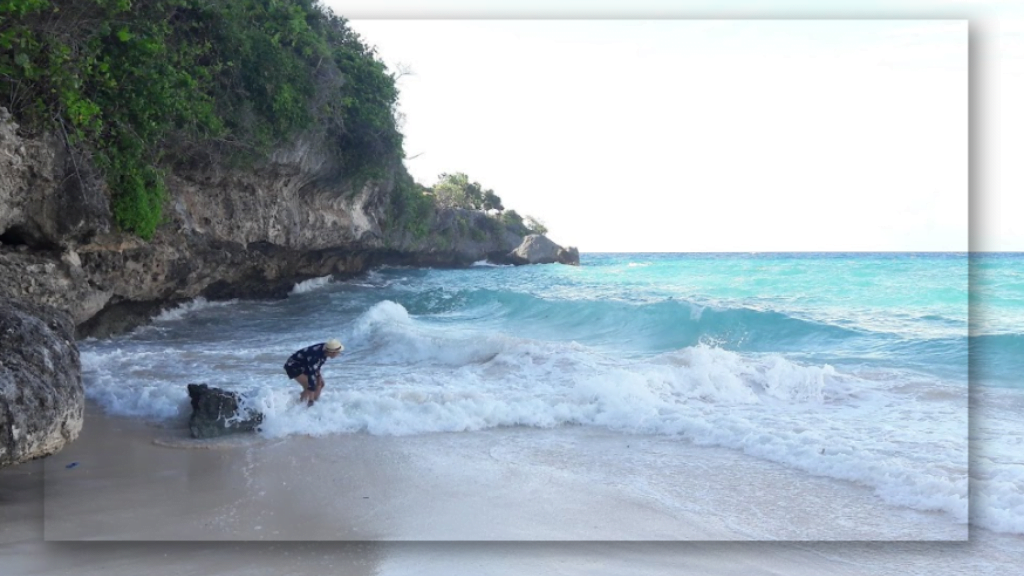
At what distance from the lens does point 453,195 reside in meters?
36.9

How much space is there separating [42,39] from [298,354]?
3645 mm

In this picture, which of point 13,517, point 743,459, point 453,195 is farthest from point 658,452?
point 453,195

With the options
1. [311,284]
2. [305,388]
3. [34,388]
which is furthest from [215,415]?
[311,284]

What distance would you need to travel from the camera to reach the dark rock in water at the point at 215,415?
245 inches

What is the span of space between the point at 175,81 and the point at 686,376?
23.0 feet

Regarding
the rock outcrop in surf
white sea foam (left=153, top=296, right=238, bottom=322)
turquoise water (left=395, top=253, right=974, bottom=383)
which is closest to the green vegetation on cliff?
white sea foam (left=153, top=296, right=238, bottom=322)

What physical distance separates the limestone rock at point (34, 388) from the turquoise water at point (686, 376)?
199cm

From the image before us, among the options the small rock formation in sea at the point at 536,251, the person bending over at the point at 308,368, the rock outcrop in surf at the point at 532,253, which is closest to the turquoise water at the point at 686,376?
the person bending over at the point at 308,368

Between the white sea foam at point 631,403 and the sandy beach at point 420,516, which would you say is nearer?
the sandy beach at point 420,516

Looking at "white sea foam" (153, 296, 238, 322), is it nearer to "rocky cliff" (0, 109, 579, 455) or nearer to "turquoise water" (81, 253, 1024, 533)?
"turquoise water" (81, 253, 1024, 533)

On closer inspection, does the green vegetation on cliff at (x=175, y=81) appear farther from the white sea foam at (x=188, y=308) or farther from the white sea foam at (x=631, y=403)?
the white sea foam at (x=188, y=308)

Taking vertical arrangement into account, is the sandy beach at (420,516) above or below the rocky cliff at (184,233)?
below

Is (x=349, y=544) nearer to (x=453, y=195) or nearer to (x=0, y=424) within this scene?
(x=0, y=424)

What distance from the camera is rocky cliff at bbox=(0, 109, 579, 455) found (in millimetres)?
7184
